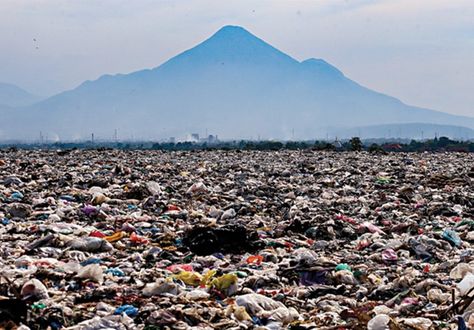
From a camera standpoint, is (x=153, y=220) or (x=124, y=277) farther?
(x=153, y=220)

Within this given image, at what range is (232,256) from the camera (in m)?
5.98

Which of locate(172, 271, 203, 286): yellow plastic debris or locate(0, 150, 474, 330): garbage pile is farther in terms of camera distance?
locate(172, 271, 203, 286): yellow plastic debris

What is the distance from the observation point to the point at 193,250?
240 inches

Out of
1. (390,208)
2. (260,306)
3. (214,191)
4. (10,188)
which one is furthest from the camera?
(214,191)

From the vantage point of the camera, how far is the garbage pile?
3.76 meters

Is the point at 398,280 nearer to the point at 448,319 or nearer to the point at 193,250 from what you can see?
the point at 448,319

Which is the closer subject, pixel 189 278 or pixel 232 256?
pixel 189 278

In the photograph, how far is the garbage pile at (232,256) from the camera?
12.3 feet

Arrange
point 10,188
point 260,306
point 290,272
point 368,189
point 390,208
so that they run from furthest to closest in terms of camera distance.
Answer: point 368,189 → point 10,188 → point 390,208 → point 290,272 → point 260,306

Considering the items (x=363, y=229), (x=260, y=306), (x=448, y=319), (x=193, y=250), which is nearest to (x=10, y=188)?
(x=193, y=250)

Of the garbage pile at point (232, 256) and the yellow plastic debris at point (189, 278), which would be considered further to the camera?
the yellow plastic debris at point (189, 278)

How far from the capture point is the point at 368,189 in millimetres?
11648

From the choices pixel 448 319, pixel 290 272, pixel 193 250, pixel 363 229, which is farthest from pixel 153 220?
pixel 448 319

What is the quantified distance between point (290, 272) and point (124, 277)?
1.29m
